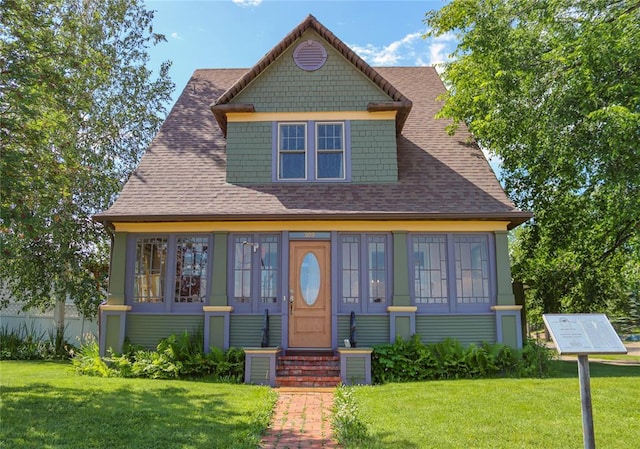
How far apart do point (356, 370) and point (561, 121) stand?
23.6ft

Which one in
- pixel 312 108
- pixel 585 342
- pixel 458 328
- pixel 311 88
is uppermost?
pixel 311 88

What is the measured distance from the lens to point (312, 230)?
10.8 m

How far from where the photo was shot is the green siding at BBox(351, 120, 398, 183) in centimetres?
1141

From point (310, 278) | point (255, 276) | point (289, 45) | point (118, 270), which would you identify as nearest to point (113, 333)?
point (118, 270)

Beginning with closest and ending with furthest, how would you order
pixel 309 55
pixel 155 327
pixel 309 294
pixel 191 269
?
pixel 155 327 < pixel 309 294 < pixel 191 269 < pixel 309 55

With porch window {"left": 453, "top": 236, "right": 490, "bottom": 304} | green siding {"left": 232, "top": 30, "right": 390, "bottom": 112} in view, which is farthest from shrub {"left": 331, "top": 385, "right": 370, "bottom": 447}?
green siding {"left": 232, "top": 30, "right": 390, "bottom": 112}

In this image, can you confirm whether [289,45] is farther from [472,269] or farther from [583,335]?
[583,335]

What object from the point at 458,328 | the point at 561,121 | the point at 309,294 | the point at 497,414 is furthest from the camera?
the point at 561,121

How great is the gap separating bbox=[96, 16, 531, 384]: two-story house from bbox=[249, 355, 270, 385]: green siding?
119cm

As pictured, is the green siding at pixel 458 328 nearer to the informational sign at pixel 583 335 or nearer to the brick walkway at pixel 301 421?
the brick walkway at pixel 301 421

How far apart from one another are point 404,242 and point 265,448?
20.5 ft

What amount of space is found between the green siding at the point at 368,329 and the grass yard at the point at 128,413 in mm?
2493

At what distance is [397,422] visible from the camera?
606 cm

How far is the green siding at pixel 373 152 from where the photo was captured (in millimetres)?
11406
